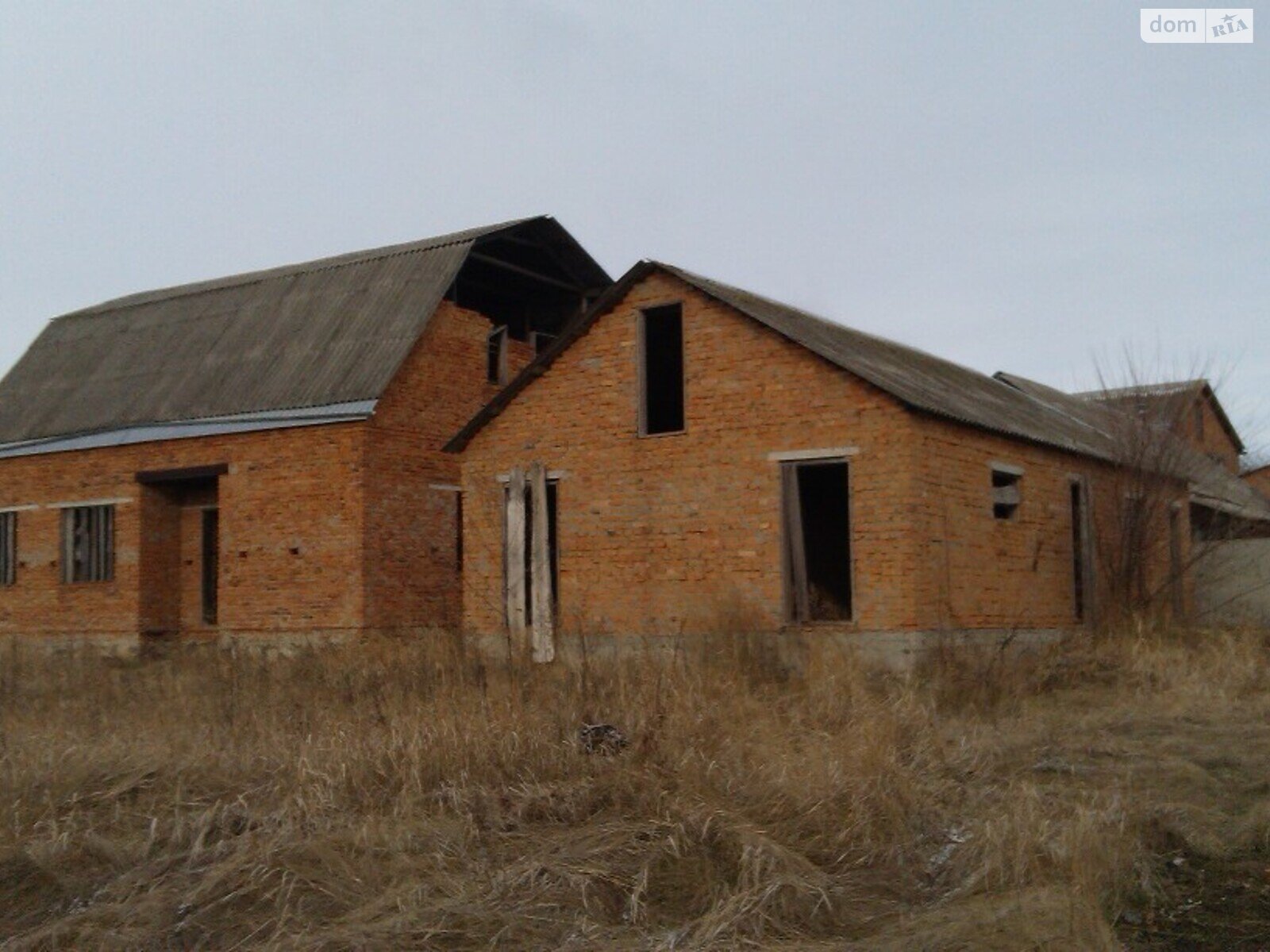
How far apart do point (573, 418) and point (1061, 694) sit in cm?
679

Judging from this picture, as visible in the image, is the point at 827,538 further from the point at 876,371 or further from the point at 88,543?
the point at 88,543

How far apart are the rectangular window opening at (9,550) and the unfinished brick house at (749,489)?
1036 centimetres

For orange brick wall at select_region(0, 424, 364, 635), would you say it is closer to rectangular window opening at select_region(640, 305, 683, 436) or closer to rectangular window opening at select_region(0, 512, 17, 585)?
rectangular window opening at select_region(0, 512, 17, 585)

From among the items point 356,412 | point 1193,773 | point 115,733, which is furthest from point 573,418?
point 1193,773

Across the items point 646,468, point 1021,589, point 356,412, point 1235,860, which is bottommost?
point 1235,860

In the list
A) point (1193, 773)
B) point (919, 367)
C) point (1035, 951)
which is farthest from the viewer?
point (919, 367)

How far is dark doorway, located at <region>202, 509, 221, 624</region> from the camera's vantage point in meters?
21.3

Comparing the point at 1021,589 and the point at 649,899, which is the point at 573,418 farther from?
the point at 649,899

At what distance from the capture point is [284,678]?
1326 cm

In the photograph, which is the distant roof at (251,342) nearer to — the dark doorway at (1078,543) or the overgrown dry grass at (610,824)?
the dark doorway at (1078,543)

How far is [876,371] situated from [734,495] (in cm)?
216

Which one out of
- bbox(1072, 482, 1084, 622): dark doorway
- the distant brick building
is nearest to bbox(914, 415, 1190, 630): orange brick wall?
bbox(1072, 482, 1084, 622): dark doorway

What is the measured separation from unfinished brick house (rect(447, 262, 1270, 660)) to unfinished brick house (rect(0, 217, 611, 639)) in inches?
113

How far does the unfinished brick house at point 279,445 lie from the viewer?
63.5ft
